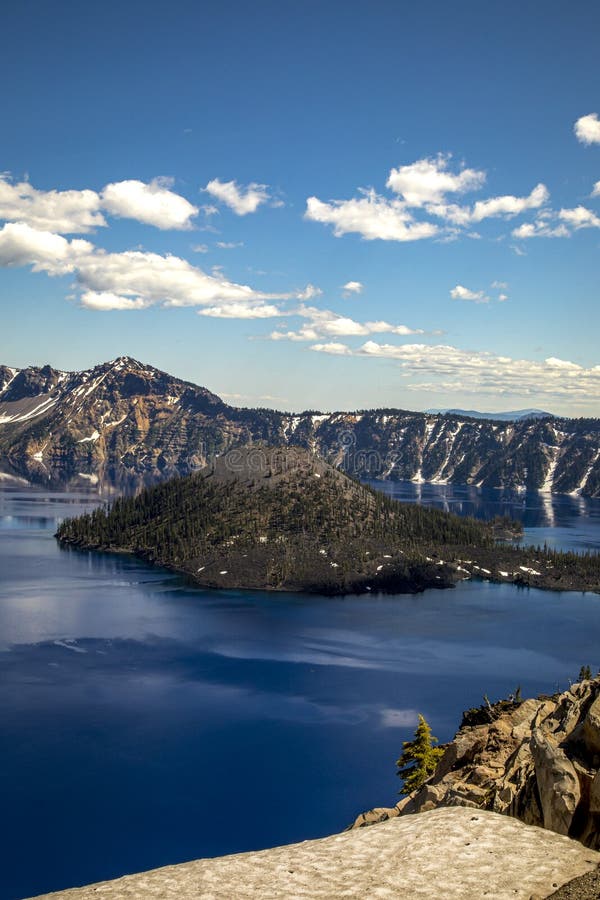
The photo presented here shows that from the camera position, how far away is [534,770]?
90.8ft

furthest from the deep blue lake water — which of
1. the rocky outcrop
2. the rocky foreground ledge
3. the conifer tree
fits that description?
the rocky foreground ledge

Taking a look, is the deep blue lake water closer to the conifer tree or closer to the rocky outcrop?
the conifer tree

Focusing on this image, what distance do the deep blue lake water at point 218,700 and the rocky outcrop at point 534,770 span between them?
1493 inches

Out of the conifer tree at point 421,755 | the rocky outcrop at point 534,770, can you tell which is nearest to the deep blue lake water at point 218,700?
the conifer tree at point 421,755

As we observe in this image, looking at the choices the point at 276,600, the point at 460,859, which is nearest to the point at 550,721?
the point at 460,859

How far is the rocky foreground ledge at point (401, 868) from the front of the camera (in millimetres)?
21172

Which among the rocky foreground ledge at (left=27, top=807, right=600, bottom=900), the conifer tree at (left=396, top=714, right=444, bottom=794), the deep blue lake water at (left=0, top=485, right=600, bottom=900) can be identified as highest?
the rocky foreground ledge at (left=27, top=807, right=600, bottom=900)

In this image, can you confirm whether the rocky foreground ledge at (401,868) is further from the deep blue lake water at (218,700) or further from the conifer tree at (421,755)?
the deep blue lake water at (218,700)

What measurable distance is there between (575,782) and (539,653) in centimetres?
13129

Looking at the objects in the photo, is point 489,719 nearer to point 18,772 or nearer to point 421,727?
point 421,727

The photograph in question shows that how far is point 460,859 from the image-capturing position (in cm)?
2288

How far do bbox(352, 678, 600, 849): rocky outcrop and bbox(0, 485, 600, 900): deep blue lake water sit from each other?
37.9m

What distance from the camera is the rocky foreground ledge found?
2117cm

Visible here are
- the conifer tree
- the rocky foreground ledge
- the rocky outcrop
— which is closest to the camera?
the rocky foreground ledge
